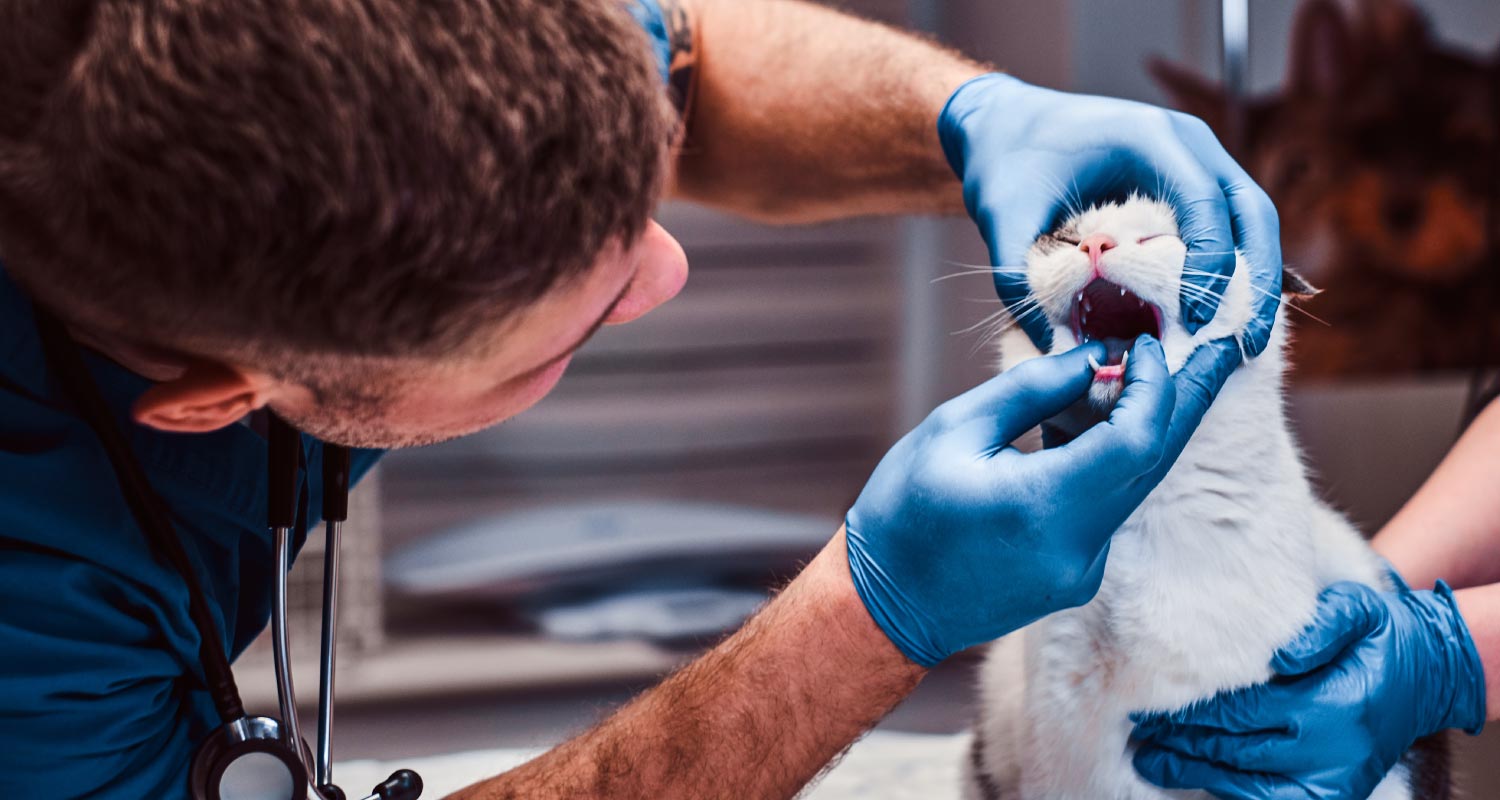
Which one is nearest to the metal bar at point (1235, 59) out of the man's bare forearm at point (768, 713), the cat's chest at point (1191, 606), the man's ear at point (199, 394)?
the cat's chest at point (1191, 606)

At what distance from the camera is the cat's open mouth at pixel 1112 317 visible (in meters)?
0.93

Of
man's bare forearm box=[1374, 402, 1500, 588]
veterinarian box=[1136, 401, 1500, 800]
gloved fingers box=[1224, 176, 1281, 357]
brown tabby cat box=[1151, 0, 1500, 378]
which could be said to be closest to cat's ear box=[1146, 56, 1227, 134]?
brown tabby cat box=[1151, 0, 1500, 378]

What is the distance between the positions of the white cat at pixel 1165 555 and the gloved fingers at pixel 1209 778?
0.01 metres

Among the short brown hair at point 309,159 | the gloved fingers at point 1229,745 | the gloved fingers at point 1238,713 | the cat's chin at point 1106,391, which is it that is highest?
the short brown hair at point 309,159

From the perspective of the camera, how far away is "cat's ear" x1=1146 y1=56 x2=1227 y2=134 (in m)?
2.07

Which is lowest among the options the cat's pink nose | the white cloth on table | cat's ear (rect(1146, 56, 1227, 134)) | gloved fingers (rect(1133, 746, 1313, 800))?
the white cloth on table

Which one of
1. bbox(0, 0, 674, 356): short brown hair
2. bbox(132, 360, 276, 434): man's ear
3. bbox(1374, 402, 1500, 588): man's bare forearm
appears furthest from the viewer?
bbox(1374, 402, 1500, 588): man's bare forearm

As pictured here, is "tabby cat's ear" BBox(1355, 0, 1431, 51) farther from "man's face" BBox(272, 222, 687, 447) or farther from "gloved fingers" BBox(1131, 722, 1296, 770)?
"man's face" BBox(272, 222, 687, 447)

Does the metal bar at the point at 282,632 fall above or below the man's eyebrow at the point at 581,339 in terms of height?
below

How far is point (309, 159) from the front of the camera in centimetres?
60

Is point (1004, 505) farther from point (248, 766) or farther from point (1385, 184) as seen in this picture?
point (1385, 184)

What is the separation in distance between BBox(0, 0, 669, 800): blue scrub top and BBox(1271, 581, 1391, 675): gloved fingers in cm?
83

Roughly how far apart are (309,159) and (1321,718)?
0.84 m

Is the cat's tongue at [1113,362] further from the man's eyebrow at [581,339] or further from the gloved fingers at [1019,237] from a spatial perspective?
the man's eyebrow at [581,339]
